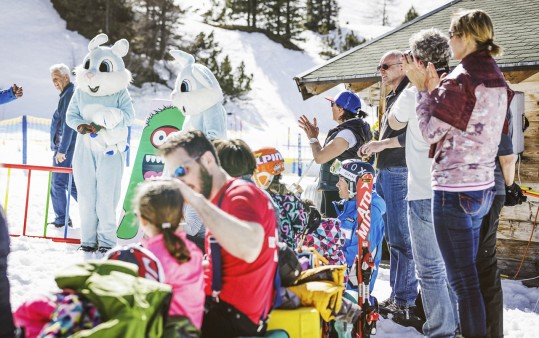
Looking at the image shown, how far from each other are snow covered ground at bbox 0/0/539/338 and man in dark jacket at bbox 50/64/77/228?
0.41 m

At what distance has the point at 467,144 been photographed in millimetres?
2961

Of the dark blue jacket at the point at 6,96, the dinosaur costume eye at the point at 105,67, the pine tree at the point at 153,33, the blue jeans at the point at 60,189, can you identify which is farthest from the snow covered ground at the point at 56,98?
the pine tree at the point at 153,33

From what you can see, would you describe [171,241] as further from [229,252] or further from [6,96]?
Answer: [6,96]

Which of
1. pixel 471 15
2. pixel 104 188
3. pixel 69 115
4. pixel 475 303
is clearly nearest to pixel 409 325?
pixel 475 303

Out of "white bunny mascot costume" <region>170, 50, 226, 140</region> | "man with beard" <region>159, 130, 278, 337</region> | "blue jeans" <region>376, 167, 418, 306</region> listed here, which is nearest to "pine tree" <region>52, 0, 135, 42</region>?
"white bunny mascot costume" <region>170, 50, 226, 140</region>

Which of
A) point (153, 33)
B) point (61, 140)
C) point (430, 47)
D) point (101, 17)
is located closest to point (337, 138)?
point (430, 47)

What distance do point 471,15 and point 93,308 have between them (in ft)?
7.69

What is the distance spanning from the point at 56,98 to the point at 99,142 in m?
25.5

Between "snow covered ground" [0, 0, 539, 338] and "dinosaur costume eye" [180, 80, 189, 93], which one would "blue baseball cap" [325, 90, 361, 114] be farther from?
"snow covered ground" [0, 0, 539, 338]

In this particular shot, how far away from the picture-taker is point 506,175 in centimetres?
327

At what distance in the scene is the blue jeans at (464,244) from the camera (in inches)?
116

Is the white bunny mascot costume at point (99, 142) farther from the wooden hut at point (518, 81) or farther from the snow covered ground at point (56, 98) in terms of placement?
the wooden hut at point (518, 81)

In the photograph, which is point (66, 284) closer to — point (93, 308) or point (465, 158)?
point (93, 308)

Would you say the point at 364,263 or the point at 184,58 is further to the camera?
the point at 184,58
